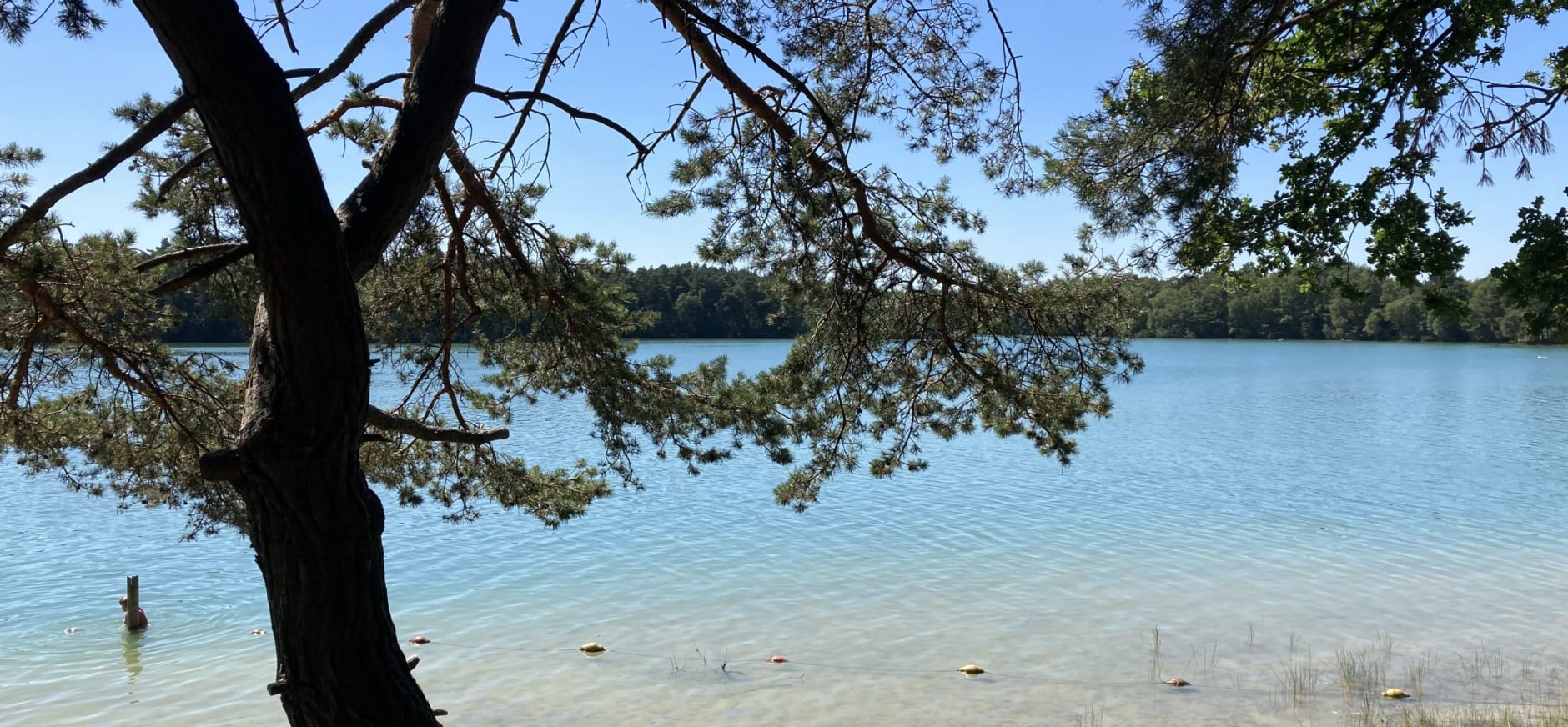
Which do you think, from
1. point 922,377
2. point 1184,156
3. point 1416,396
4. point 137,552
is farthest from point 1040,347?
point 1416,396

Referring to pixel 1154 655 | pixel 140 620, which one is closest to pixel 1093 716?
pixel 1154 655

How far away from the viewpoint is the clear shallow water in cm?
774

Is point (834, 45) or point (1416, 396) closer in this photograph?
point (834, 45)

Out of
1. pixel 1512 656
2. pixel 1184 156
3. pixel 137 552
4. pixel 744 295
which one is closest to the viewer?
pixel 1184 156

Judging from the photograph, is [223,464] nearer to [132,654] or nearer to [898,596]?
[132,654]

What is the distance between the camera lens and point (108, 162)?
123 inches

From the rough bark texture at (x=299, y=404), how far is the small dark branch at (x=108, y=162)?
22cm

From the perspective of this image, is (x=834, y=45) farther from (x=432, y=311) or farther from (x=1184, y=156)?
(x=432, y=311)

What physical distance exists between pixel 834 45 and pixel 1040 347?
200cm

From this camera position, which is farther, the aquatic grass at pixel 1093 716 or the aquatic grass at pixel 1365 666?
the aquatic grass at pixel 1365 666

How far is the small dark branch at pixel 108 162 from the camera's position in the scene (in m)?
2.89

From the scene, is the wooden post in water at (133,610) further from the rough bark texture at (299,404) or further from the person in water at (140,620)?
the rough bark texture at (299,404)

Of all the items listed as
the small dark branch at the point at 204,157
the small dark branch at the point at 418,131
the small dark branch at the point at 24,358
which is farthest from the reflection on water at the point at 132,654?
the small dark branch at the point at 418,131

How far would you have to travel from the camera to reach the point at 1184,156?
549 centimetres
